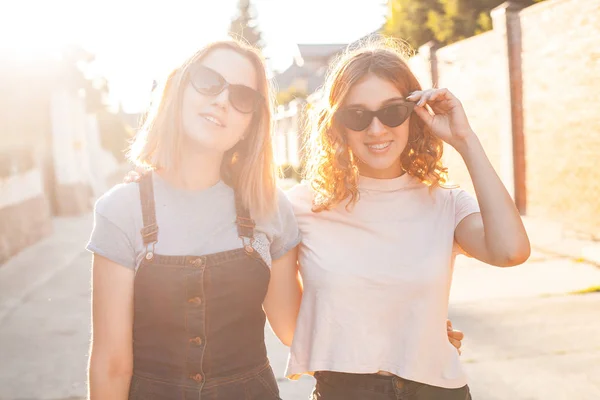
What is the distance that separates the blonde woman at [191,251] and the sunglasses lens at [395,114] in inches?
16.6

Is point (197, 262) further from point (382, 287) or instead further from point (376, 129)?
point (376, 129)

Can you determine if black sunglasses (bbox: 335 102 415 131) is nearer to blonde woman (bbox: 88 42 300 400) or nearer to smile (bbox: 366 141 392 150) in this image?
smile (bbox: 366 141 392 150)

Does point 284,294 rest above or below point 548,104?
below

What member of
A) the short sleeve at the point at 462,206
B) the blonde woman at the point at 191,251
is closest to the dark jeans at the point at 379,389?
the blonde woman at the point at 191,251

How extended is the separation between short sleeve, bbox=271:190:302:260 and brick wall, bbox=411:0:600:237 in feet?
25.7

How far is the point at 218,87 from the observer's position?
7.09ft

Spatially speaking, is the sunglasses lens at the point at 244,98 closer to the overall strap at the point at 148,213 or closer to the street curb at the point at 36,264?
the overall strap at the point at 148,213

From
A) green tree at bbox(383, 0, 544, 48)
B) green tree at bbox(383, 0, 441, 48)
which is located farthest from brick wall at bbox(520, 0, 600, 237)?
green tree at bbox(383, 0, 441, 48)

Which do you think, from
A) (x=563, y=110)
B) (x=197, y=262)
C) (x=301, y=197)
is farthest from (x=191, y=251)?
(x=563, y=110)

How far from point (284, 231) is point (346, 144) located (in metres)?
0.42

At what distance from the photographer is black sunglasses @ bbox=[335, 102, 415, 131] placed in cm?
233

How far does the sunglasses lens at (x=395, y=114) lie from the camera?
2.33 meters

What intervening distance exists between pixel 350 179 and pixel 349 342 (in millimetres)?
572

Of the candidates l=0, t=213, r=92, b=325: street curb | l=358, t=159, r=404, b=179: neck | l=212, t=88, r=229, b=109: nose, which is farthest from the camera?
l=0, t=213, r=92, b=325: street curb
